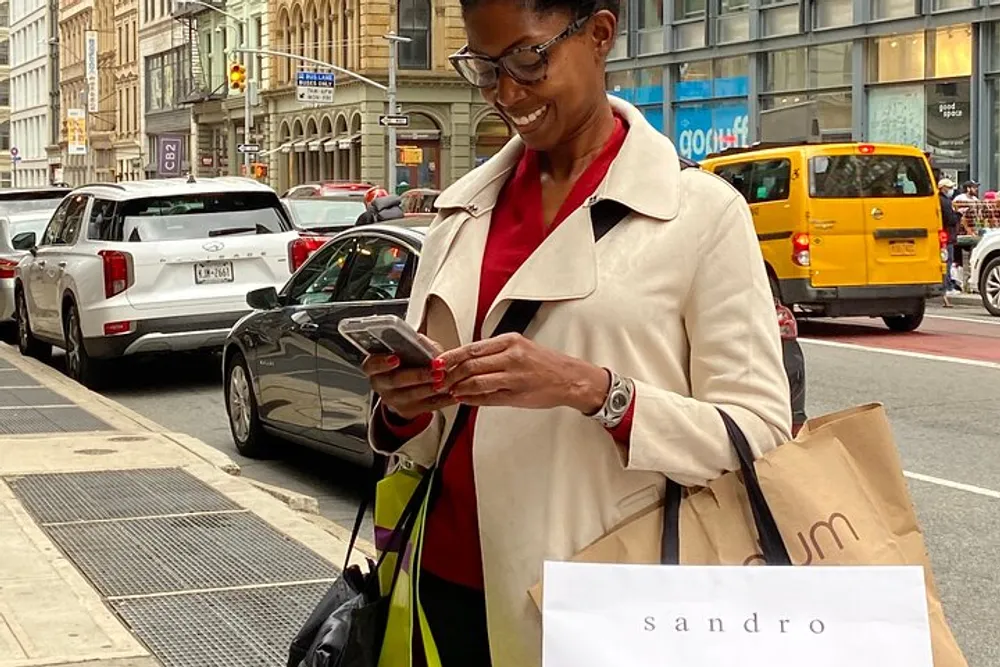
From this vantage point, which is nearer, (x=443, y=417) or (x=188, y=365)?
(x=443, y=417)

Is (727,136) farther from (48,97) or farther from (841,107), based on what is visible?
(48,97)

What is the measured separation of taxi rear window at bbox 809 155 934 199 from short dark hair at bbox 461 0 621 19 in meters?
15.1

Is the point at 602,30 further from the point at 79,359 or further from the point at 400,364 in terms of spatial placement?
the point at 79,359

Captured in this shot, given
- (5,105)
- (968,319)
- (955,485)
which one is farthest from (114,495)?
(5,105)

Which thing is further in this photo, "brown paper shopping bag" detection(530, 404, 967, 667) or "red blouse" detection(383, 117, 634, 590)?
"red blouse" detection(383, 117, 634, 590)

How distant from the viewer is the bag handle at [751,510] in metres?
2.10

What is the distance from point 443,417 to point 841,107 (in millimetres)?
31147

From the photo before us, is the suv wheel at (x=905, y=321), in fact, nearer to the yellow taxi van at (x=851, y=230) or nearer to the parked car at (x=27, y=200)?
the yellow taxi van at (x=851, y=230)

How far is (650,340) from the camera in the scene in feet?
7.27

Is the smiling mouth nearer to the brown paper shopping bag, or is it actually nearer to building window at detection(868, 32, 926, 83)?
the brown paper shopping bag

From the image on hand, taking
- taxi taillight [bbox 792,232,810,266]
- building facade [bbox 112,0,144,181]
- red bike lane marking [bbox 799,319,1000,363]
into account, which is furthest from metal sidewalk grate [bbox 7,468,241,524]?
building facade [bbox 112,0,144,181]

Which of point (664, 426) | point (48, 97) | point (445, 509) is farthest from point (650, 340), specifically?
point (48, 97)

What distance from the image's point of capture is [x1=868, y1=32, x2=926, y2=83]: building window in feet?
98.0

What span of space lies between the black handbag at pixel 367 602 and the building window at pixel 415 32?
2058 inches
